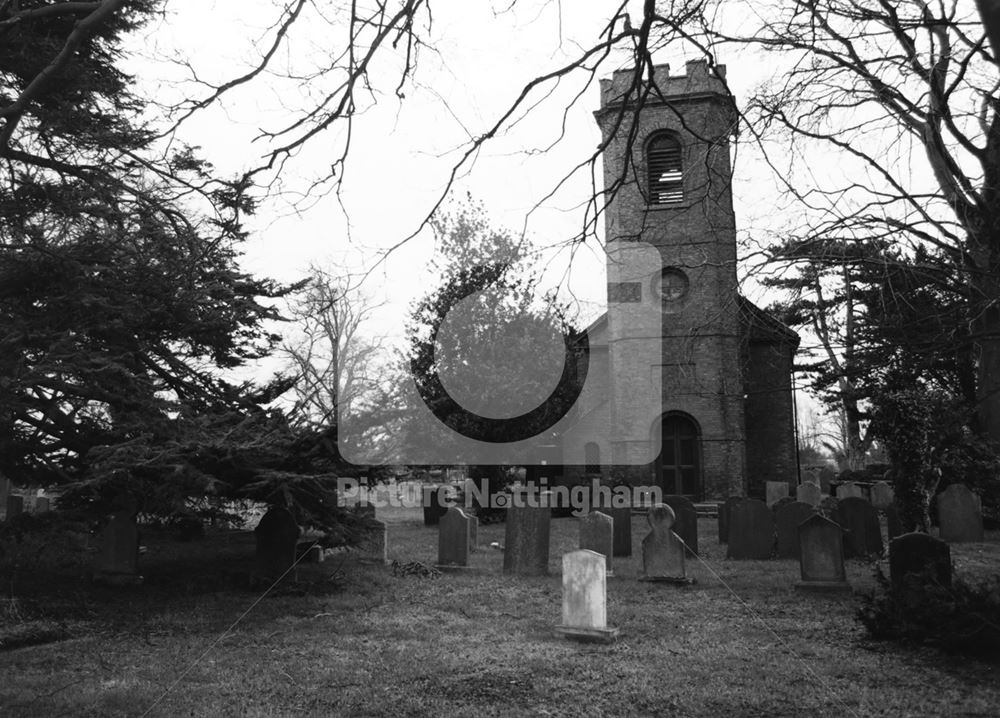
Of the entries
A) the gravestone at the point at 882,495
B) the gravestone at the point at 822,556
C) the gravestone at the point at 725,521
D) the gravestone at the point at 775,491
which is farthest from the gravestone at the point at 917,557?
the gravestone at the point at 775,491

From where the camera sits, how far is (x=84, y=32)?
3654 millimetres

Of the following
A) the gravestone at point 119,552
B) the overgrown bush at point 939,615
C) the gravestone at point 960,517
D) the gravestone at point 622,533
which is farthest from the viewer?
the gravestone at point 960,517

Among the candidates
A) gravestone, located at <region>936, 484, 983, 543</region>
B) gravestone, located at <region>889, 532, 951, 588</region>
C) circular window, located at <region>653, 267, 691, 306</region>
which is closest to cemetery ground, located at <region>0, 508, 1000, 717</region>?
gravestone, located at <region>889, 532, 951, 588</region>

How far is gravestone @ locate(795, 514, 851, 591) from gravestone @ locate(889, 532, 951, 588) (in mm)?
1919

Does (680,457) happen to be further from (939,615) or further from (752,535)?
(939,615)

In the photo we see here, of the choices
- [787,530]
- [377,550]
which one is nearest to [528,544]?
[377,550]

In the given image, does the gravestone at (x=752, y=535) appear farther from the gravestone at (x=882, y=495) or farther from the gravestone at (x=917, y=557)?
the gravestone at (x=882, y=495)

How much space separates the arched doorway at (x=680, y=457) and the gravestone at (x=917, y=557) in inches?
617

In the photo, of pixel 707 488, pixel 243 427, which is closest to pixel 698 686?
pixel 243 427

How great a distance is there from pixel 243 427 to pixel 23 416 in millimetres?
3237

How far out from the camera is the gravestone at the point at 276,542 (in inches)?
409

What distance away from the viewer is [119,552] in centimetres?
1015

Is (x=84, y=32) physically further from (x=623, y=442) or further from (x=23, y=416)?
(x=623, y=442)

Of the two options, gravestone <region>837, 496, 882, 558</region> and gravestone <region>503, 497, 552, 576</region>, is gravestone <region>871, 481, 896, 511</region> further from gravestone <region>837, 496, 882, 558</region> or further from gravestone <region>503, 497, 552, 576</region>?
gravestone <region>503, 497, 552, 576</region>
